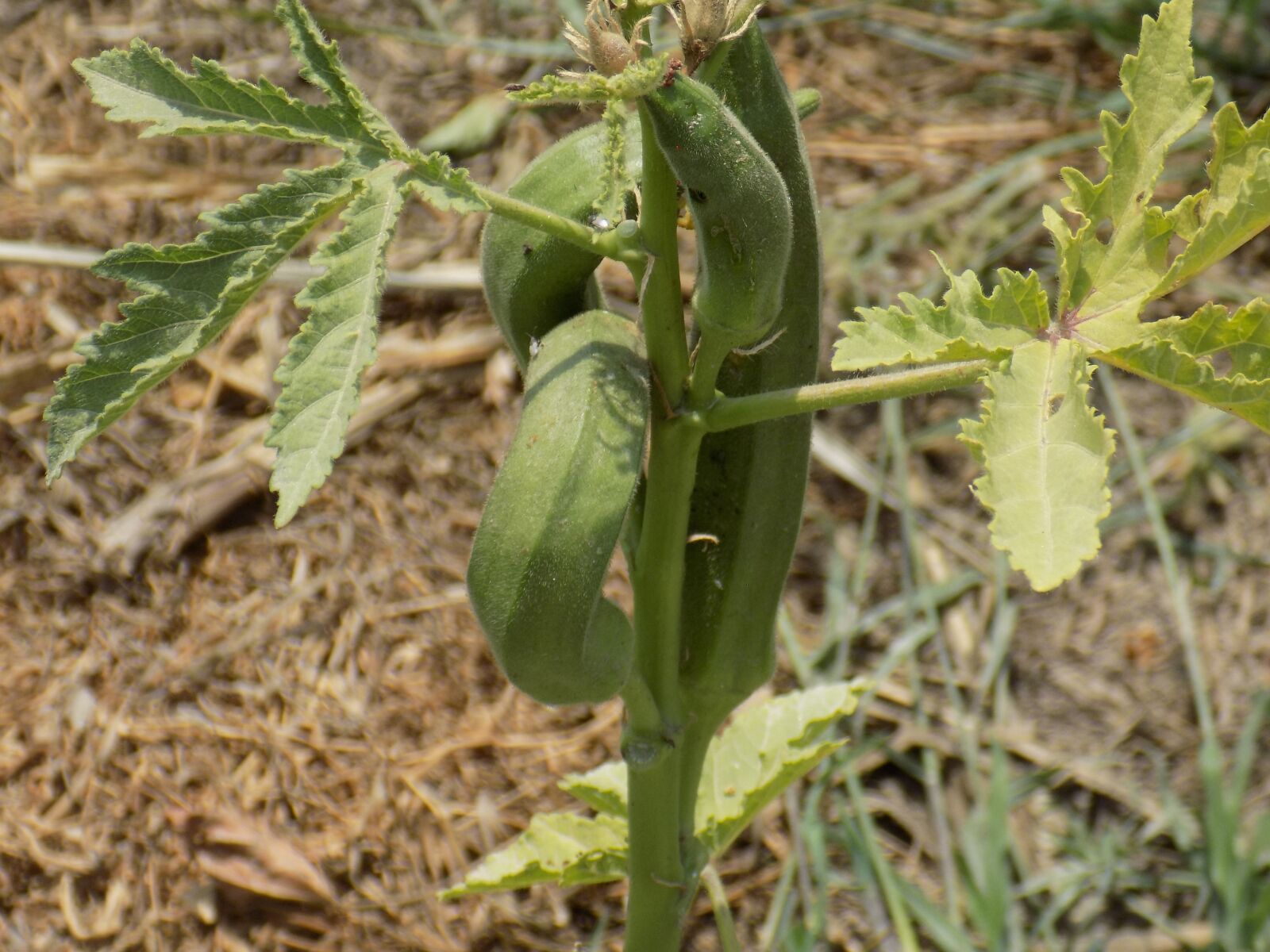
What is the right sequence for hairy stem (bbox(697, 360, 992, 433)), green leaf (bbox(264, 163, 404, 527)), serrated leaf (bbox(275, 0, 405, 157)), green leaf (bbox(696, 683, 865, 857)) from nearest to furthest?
green leaf (bbox(264, 163, 404, 527)), serrated leaf (bbox(275, 0, 405, 157)), hairy stem (bbox(697, 360, 992, 433)), green leaf (bbox(696, 683, 865, 857))

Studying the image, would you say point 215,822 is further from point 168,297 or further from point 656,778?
point 168,297

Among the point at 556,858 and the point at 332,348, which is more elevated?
the point at 332,348

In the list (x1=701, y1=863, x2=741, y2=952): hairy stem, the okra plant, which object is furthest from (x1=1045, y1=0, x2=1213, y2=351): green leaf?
(x1=701, y1=863, x2=741, y2=952): hairy stem

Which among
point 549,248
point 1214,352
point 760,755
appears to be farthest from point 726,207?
point 760,755

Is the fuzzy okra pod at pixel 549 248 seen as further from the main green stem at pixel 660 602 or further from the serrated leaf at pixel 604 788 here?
the serrated leaf at pixel 604 788

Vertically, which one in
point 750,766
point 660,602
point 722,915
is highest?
point 660,602

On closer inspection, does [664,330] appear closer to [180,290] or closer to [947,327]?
[947,327]

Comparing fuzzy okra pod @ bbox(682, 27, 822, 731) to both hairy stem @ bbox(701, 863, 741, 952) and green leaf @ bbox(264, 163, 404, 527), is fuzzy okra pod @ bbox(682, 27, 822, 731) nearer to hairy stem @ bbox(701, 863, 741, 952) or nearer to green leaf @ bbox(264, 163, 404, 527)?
hairy stem @ bbox(701, 863, 741, 952)
